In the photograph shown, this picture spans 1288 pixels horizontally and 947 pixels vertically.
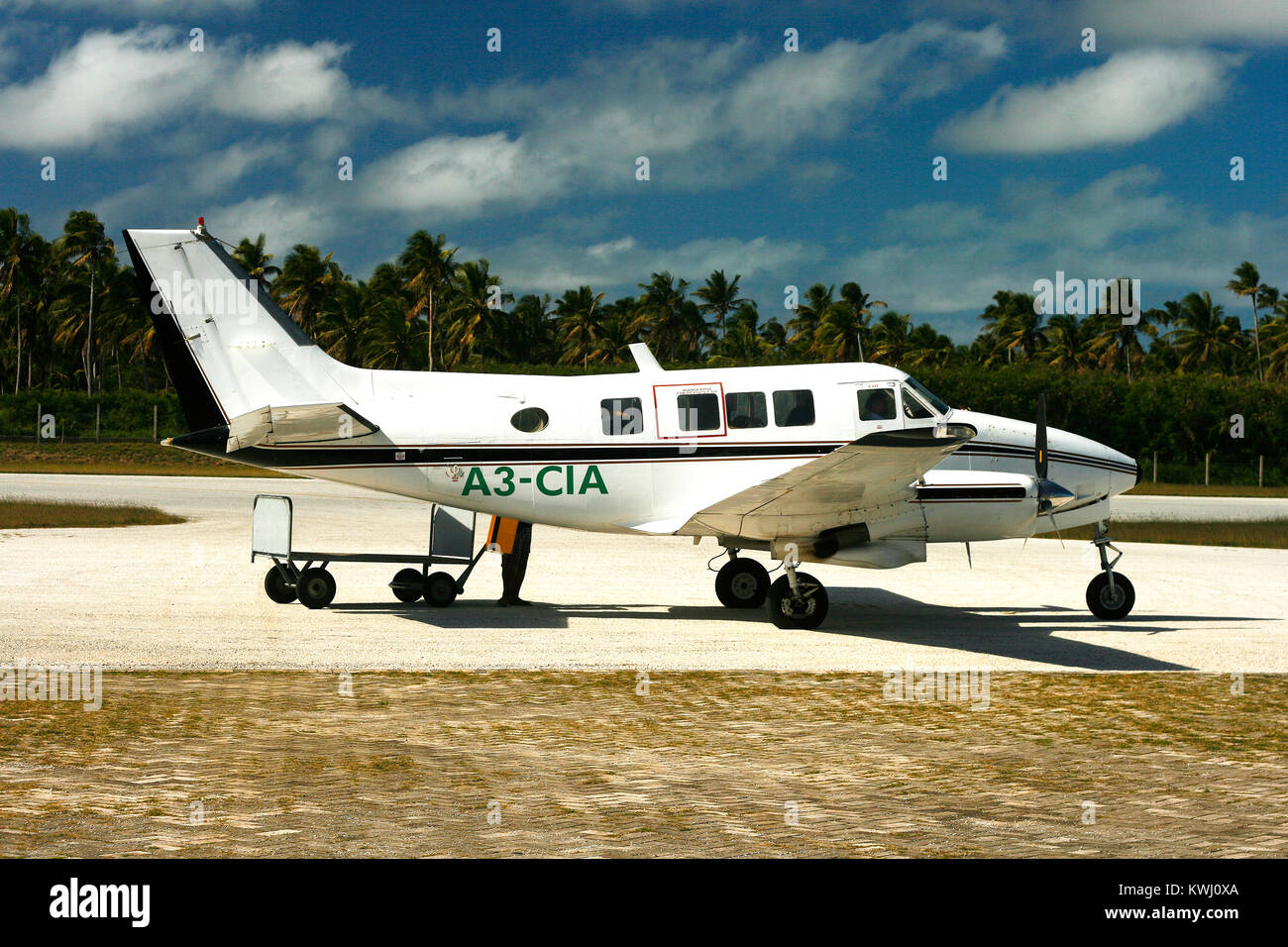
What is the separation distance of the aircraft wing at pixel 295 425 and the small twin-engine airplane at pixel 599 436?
3 cm

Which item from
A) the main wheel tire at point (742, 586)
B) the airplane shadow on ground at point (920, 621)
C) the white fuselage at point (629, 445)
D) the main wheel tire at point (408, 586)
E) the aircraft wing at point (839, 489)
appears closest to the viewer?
the aircraft wing at point (839, 489)

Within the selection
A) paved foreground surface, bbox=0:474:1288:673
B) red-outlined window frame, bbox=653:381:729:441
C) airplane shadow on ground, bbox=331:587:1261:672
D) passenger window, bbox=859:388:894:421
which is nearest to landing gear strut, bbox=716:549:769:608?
airplane shadow on ground, bbox=331:587:1261:672

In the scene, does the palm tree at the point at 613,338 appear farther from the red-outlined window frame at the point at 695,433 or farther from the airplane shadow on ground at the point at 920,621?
the red-outlined window frame at the point at 695,433

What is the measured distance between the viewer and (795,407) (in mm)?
15727

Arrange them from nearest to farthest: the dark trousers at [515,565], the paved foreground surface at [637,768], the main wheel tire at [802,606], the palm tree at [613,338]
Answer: the paved foreground surface at [637,768]
the main wheel tire at [802,606]
the dark trousers at [515,565]
the palm tree at [613,338]

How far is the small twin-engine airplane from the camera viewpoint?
1539 centimetres

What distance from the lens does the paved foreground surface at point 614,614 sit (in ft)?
43.2

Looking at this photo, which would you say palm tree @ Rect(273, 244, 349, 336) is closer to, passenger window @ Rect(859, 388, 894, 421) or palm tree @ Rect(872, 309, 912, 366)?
palm tree @ Rect(872, 309, 912, 366)

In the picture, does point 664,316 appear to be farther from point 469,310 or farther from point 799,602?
Result: point 799,602

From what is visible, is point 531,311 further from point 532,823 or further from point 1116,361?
point 532,823

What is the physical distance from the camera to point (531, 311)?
111812 millimetres

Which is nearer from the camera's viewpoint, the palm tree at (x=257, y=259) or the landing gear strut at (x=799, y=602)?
the landing gear strut at (x=799, y=602)

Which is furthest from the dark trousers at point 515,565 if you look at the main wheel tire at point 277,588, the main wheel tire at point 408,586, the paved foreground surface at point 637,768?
the paved foreground surface at point 637,768

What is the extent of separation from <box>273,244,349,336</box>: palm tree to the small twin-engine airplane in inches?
2896
